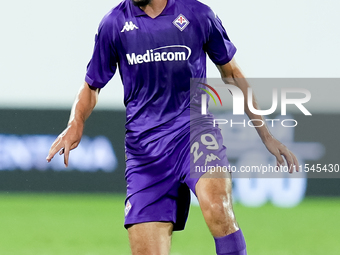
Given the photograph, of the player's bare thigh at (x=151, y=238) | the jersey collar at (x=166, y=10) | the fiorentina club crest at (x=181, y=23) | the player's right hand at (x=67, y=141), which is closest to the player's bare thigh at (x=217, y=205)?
the player's bare thigh at (x=151, y=238)

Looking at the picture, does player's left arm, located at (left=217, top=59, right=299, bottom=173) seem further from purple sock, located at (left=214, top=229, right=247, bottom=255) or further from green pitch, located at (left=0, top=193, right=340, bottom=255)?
green pitch, located at (left=0, top=193, right=340, bottom=255)

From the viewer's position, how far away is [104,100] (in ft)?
38.9

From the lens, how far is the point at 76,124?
4023 mm

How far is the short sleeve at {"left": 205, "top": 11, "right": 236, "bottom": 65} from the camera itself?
13.5 feet

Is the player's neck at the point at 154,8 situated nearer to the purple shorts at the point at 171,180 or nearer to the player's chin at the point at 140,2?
the player's chin at the point at 140,2

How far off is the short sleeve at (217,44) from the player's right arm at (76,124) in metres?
0.82

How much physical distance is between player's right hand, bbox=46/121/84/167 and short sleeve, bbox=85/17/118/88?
0.38m

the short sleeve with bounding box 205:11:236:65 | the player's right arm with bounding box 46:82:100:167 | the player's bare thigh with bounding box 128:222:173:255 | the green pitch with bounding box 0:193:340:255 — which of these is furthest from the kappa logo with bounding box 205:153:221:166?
the green pitch with bounding box 0:193:340:255

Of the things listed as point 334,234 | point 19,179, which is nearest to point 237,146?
point 334,234

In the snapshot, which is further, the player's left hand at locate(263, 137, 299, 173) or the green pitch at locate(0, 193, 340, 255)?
the green pitch at locate(0, 193, 340, 255)

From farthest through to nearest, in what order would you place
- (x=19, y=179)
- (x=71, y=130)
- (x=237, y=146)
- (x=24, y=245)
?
(x=19, y=179) < (x=237, y=146) < (x=24, y=245) < (x=71, y=130)

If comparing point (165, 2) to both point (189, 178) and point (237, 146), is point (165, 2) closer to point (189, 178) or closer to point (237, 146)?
point (189, 178)

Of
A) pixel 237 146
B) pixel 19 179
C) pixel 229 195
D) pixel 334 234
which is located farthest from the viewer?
pixel 19 179

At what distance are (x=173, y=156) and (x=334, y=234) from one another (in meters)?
5.28
